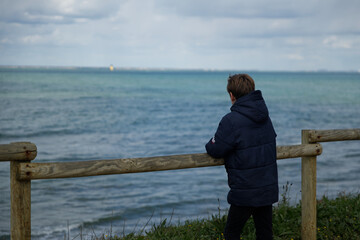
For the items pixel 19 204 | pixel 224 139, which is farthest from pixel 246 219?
pixel 19 204

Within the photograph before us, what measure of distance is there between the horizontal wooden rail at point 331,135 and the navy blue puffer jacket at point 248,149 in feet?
3.38

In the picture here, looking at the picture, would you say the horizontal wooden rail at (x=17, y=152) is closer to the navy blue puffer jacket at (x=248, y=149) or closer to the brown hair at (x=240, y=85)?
the navy blue puffer jacket at (x=248, y=149)

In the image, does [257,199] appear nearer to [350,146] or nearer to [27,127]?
[350,146]

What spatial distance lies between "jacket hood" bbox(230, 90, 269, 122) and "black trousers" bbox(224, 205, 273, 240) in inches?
29.5

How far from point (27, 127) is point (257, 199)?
20870 millimetres

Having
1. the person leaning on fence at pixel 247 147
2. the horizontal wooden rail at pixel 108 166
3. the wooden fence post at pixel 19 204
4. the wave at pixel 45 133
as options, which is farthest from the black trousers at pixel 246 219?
the wave at pixel 45 133

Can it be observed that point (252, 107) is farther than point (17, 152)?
Yes

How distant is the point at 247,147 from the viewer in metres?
3.32

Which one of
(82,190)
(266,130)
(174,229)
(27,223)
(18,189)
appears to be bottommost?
(82,190)

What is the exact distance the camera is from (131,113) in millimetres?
31141

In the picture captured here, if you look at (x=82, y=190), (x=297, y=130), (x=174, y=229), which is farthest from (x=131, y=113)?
(x=174, y=229)

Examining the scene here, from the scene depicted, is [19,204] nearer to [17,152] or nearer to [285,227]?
[17,152]

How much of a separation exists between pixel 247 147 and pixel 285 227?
1.93 m

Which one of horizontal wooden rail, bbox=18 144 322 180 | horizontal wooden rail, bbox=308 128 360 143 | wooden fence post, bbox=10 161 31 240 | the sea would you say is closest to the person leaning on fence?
horizontal wooden rail, bbox=18 144 322 180
